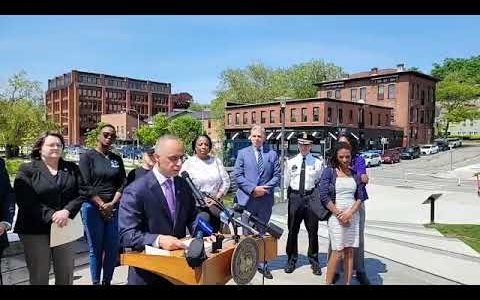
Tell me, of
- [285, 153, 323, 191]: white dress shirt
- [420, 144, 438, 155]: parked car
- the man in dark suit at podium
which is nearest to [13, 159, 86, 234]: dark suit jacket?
the man in dark suit at podium

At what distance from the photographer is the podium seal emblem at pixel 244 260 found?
7.50ft

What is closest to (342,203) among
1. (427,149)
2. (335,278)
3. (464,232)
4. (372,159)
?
(335,278)

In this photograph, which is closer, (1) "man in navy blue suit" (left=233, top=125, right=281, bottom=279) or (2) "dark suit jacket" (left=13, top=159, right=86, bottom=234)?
(2) "dark suit jacket" (left=13, top=159, right=86, bottom=234)

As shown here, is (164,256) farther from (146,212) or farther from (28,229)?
(28,229)

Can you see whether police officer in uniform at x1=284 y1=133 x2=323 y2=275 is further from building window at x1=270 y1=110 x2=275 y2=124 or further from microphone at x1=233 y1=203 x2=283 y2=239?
building window at x1=270 y1=110 x2=275 y2=124

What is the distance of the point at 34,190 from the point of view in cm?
311

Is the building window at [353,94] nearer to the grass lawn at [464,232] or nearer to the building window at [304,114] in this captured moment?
the building window at [304,114]

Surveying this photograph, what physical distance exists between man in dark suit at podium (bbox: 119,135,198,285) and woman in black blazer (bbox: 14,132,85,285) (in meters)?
1.10

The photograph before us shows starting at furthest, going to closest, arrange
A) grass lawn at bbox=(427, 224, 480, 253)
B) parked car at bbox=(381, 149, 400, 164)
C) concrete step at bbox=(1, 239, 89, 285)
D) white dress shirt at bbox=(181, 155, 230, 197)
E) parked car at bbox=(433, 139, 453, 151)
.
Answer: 1. parked car at bbox=(433, 139, 453, 151)
2. parked car at bbox=(381, 149, 400, 164)
3. grass lawn at bbox=(427, 224, 480, 253)
4. white dress shirt at bbox=(181, 155, 230, 197)
5. concrete step at bbox=(1, 239, 89, 285)

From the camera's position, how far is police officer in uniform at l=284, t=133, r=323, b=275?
181 inches

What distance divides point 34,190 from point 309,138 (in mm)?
2744

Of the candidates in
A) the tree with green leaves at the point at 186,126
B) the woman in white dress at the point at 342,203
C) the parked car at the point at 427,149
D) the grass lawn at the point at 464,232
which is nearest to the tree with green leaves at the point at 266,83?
the tree with green leaves at the point at 186,126

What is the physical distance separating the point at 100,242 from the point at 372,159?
32.1 meters

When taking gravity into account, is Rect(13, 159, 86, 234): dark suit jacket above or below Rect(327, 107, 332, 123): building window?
below
